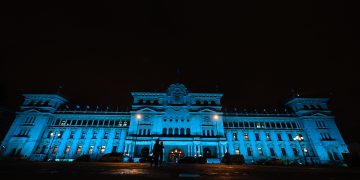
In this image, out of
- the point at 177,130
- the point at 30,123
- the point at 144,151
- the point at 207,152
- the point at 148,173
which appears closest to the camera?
the point at 148,173

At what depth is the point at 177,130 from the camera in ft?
153

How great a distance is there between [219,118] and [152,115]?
59.3ft

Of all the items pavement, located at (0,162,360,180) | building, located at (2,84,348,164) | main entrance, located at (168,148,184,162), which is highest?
building, located at (2,84,348,164)

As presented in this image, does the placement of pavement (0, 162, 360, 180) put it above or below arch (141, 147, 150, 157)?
below

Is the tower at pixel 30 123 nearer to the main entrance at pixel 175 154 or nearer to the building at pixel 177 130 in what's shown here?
the building at pixel 177 130

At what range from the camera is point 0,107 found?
52.8m

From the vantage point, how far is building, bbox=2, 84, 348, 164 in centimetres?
4359

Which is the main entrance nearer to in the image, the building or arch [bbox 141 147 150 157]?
the building

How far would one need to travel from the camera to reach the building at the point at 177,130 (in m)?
Result: 43.6

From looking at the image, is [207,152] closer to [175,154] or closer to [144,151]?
[175,154]

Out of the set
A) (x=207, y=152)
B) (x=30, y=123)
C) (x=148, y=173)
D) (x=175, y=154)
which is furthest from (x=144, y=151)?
(x=148, y=173)

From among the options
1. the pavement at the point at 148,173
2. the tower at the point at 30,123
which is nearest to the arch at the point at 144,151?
the tower at the point at 30,123

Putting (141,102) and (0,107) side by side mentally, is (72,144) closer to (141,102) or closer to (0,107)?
(141,102)

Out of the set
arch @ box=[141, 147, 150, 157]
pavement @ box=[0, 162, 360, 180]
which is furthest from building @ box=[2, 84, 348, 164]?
pavement @ box=[0, 162, 360, 180]
